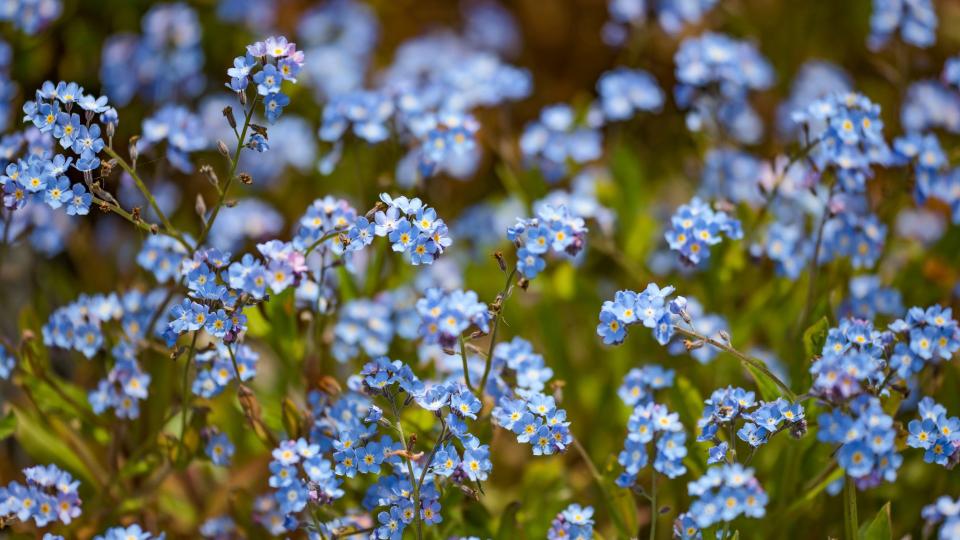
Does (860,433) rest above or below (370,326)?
below

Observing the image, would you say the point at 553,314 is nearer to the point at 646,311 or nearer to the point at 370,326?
the point at 370,326

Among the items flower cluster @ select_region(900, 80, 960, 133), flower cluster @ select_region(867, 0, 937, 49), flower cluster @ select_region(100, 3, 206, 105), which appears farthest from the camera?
flower cluster @ select_region(100, 3, 206, 105)

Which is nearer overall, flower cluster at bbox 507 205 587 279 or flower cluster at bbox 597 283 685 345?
flower cluster at bbox 597 283 685 345

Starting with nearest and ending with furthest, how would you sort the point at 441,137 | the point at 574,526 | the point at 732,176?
the point at 574,526 → the point at 441,137 → the point at 732,176

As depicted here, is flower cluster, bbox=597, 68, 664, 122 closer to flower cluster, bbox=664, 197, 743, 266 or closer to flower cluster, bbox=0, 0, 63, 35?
flower cluster, bbox=664, 197, 743, 266

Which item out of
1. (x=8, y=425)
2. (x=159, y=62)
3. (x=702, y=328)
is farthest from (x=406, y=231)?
(x=159, y=62)

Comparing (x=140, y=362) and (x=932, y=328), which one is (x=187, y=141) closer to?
(x=140, y=362)

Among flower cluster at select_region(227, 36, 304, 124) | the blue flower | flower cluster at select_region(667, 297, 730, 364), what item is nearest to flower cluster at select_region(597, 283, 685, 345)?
flower cluster at select_region(667, 297, 730, 364)
